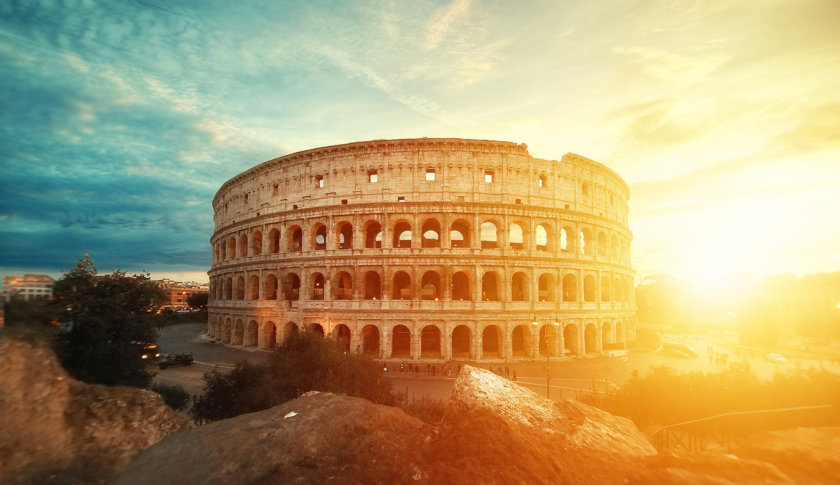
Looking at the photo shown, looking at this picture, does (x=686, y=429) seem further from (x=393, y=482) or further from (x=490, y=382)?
(x=393, y=482)

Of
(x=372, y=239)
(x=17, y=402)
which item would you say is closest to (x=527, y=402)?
(x=17, y=402)

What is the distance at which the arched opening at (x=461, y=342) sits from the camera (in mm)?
29188

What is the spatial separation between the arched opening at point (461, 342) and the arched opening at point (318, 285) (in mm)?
11838

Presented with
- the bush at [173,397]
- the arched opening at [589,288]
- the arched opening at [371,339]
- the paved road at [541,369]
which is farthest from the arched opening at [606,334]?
the bush at [173,397]

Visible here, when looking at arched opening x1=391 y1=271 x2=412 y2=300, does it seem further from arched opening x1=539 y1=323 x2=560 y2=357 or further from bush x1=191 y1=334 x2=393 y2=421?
bush x1=191 y1=334 x2=393 y2=421

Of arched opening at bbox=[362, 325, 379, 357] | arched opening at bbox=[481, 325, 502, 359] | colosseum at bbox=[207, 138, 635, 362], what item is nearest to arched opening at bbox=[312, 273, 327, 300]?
colosseum at bbox=[207, 138, 635, 362]

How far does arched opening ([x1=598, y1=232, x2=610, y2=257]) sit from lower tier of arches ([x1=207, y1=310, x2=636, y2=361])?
19.3 ft

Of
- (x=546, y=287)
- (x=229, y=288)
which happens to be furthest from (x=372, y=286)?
(x=229, y=288)

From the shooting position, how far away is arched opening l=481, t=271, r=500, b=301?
30541 millimetres

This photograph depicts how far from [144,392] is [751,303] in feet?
216

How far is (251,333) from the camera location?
33.1 meters

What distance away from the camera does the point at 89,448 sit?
718 centimetres

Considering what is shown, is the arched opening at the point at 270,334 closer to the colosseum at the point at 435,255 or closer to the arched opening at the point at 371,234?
the colosseum at the point at 435,255

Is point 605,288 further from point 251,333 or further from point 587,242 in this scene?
point 251,333
